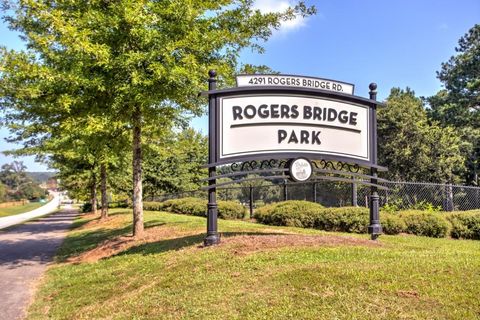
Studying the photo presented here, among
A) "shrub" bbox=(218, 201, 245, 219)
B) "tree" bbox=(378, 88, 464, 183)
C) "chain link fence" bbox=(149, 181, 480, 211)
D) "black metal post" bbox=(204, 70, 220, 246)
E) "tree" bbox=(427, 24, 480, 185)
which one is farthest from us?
"tree" bbox=(427, 24, 480, 185)

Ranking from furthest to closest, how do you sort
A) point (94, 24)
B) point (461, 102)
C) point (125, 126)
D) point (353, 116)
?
point (461, 102)
point (125, 126)
point (94, 24)
point (353, 116)

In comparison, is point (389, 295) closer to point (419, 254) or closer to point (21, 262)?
point (419, 254)

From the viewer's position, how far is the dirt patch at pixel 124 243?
11.4 meters

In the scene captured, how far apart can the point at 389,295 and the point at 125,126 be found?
1037 centimetres

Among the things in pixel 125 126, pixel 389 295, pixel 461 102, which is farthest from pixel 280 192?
pixel 461 102

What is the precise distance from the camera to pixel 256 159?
28.1 ft

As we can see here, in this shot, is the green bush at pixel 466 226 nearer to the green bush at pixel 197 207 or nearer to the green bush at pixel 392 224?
the green bush at pixel 392 224

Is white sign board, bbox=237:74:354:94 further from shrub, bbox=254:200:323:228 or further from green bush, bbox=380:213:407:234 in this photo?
shrub, bbox=254:200:323:228

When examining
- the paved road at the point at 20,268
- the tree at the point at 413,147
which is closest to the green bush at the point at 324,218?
the paved road at the point at 20,268

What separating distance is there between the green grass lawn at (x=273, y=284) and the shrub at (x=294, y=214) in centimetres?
576

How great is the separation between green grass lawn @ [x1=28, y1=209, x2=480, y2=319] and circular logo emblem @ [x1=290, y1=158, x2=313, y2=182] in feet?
3.80

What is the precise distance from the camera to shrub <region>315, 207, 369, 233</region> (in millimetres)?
13048

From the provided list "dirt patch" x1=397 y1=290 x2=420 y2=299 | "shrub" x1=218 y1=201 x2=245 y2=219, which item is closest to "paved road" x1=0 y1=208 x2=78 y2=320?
"dirt patch" x1=397 y1=290 x2=420 y2=299

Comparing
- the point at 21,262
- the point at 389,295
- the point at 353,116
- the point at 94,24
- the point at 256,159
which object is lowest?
the point at 21,262
